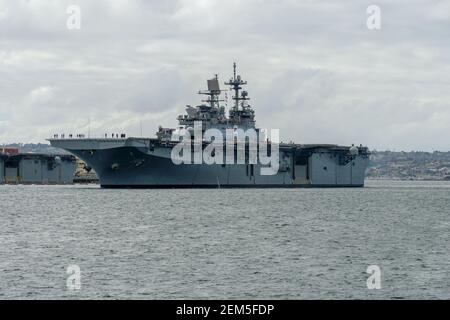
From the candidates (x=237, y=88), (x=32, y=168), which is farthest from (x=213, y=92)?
(x=32, y=168)

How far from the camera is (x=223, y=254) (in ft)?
108

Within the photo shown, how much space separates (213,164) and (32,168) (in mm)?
60799

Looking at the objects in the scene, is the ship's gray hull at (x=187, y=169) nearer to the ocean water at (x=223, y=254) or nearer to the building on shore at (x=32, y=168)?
the ocean water at (x=223, y=254)

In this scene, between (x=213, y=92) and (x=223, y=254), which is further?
(x=213, y=92)

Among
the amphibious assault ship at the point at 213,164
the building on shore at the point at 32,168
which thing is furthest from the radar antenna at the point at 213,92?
the building on shore at the point at 32,168

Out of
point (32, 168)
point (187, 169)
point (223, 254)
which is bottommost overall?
point (223, 254)

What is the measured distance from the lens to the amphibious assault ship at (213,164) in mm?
86625

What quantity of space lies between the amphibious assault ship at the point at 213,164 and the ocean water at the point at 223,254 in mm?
28523

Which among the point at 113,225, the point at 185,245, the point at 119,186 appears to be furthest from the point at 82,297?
the point at 119,186

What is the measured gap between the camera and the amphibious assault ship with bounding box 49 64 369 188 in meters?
86.6

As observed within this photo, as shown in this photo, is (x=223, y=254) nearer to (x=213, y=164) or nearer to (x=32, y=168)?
(x=213, y=164)

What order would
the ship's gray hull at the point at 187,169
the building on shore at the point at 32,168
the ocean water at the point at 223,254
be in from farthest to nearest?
1. the building on shore at the point at 32,168
2. the ship's gray hull at the point at 187,169
3. the ocean water at the point at 223,254
